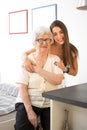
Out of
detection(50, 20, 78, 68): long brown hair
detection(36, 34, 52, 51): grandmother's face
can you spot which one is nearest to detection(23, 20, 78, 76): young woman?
detection(50, 20, 78, 68): long brown hair

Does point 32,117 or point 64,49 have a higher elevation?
point 64,49

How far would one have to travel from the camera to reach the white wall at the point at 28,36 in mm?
2553

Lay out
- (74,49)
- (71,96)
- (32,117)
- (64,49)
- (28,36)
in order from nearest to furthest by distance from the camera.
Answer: (71,96) → (32,117) → (64,49) → (74,49) → (28,36)

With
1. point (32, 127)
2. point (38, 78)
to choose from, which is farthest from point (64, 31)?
point (32, 127)

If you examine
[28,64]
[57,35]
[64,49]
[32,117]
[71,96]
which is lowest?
[32,117]

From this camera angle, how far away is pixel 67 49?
241cm

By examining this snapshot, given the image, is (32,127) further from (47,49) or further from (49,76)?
(47,49)

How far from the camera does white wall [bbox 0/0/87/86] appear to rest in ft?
8.38

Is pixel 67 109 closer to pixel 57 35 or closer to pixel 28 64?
pixel 28 64

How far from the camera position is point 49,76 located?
1.67 metres

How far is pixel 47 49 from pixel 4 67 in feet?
6.44

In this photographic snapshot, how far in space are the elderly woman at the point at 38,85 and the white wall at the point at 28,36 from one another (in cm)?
86

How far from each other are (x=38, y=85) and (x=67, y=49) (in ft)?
2.61

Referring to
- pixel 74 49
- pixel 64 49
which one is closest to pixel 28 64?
pixel 64 49
